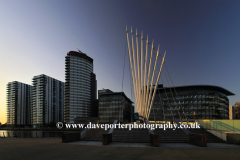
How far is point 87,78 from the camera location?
154000 mm

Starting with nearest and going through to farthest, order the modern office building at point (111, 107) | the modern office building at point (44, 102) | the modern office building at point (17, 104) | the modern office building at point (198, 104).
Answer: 1. the modern office building at point (198, 104)
2. the modern office building at point (111, 107)
3. the modern office building at point (44, 102)
4. the modern office building at point (17, 104)

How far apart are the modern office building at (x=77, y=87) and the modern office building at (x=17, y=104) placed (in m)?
73.0

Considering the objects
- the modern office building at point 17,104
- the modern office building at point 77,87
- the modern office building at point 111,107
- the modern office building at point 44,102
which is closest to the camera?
the modern office building at point 111,107

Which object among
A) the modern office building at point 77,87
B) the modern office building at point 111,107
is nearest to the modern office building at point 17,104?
the modern office building at point 77,87

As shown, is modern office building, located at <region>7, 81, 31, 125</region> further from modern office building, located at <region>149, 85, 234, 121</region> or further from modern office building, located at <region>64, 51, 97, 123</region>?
modern office building, located at <region>149, 85, 234, 121</region>

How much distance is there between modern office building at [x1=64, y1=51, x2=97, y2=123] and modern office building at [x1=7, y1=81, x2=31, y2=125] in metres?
73.0

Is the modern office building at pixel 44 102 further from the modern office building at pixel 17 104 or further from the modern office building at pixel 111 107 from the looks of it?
the modern office building at pixel 111 107

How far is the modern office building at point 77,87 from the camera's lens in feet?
458

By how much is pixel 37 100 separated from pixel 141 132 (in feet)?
532

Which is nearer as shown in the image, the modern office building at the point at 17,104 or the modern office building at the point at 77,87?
the modern office building at the point at 77,87

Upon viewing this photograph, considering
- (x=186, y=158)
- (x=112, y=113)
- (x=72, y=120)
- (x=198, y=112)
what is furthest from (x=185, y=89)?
(x=186, y=158)

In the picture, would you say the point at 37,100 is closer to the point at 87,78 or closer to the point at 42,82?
the point at 42,82

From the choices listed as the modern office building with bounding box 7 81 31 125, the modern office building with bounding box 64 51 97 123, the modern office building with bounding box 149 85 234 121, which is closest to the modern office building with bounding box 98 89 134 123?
the modern office building with bounding box 149 85 234 121

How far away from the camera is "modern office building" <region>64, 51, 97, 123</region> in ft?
458
